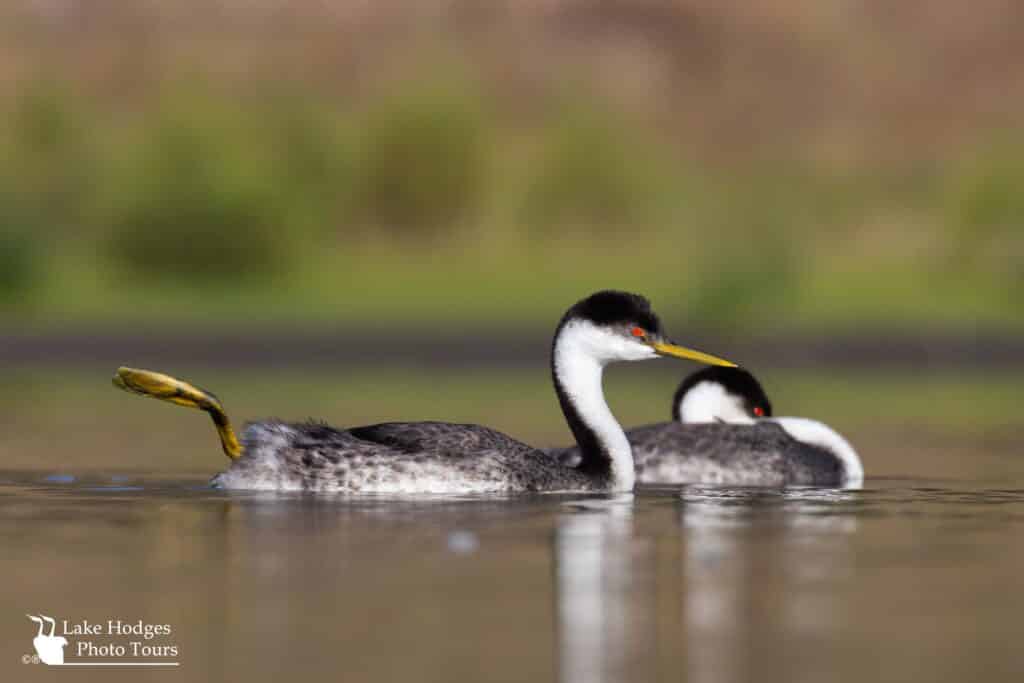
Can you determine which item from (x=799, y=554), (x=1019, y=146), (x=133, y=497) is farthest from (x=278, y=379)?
(x=1019, y=146)

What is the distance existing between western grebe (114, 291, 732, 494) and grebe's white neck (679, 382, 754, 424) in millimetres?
3137

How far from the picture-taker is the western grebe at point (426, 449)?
15648mm

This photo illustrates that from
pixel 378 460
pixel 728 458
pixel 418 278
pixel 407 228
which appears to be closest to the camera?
pixel 378 460

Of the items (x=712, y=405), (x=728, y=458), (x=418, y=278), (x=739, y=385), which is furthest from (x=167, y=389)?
(x=418, y=278)

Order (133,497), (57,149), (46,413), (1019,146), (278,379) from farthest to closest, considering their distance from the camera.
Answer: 1. (57,149)
2. (1019,146)
3. (278,379)
4. (46,413)
5. (133,497)

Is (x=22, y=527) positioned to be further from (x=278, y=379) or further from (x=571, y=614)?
(x=278, y=379)

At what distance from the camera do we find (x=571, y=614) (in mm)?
10867

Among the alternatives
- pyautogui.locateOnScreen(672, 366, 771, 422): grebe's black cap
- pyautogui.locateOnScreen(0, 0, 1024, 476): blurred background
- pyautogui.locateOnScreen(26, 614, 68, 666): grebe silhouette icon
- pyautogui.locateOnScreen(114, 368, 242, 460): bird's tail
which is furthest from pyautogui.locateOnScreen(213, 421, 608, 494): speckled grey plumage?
pyautogui.locateOnScreen(26, 614, 68, 666): grebe silhouette icon

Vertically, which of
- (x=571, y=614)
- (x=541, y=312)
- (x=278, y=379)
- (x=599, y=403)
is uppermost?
(x=541, y=312)

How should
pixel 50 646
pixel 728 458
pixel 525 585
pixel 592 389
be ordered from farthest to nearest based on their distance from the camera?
pixel 728 458, pixel 592 389, pixel 525 585, pixel 50 646

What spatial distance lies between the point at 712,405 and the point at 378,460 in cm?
467

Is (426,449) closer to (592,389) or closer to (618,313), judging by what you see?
(592,389)

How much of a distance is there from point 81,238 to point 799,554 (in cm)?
12089

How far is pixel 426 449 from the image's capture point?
15.8 metres
